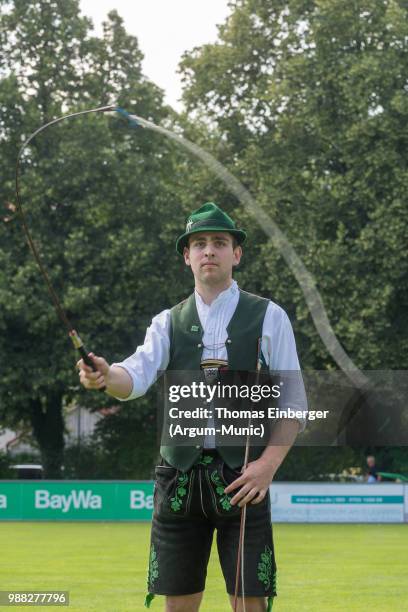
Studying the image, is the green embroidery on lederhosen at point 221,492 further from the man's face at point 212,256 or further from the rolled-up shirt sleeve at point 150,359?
the man's face at point 212,256

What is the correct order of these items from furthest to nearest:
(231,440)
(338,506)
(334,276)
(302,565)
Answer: (334,276)
(338,506)
(302,565)
(231,440)

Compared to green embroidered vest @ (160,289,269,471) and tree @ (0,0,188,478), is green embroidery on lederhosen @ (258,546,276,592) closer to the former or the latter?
green embroidered vest @ (160,289,269,471)

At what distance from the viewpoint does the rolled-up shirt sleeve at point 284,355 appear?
5672 millimetres

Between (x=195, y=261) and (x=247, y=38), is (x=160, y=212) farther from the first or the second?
(x=195, y=261)

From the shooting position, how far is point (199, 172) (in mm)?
38281

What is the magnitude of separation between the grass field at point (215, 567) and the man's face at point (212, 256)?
6.05 metres

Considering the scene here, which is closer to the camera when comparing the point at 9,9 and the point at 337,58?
the point at 337,58

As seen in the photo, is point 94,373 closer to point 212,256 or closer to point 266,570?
point 212,256

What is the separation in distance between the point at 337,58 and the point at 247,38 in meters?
4.31

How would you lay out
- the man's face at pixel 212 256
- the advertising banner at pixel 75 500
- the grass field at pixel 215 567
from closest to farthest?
the man's face at pixel 212 256 → the grass field at pixel 215 567 → the advertising banner at pixel 75 500

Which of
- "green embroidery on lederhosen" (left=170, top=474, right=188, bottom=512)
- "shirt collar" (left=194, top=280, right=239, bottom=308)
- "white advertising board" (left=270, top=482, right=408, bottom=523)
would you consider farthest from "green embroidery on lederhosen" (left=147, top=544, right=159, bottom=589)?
"white advertising board" (left=270, top=482, right=408, bottom=523)

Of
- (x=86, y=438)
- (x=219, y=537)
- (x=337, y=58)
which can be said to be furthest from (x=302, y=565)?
(x=86, y=438)

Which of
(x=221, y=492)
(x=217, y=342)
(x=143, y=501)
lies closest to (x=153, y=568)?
(x=221, y=492)

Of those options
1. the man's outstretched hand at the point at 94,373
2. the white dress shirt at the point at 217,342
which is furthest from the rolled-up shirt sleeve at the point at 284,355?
the man's outstretched hand at the point at 94,373
